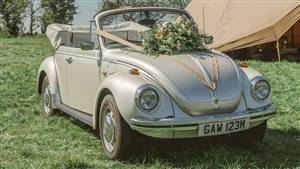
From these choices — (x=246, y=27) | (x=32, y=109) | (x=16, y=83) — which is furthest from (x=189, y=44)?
(x=246, y=27)

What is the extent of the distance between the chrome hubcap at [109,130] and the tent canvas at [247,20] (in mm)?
8976

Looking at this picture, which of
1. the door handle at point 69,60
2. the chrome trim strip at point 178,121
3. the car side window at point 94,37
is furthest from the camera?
the door handle at point 69,60

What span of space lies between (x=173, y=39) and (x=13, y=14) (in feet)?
83.5

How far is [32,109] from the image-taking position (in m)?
8.02

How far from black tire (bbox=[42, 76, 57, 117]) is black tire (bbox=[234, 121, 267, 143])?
289 cm

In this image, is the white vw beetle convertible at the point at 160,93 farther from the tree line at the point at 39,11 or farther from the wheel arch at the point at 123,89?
the tree line at the point at 39,11

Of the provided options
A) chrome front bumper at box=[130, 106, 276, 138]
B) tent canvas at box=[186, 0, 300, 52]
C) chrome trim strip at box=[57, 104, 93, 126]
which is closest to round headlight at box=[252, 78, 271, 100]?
chrome front bumper at box=[130, 106, 276, 138]

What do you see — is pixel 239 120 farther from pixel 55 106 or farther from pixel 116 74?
pixel 55 106

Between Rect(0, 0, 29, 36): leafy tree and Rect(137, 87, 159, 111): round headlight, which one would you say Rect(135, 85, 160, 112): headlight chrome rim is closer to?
Rect(137, 87, 159, 111): round headlight

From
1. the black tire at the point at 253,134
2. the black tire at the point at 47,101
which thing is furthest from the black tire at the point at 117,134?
the black tire at the point at 47,101

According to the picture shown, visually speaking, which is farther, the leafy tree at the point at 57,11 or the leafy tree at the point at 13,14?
the leafy tree at the point at 13,14

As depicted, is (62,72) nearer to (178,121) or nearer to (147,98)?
(147,98)

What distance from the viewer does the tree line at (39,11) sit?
28719 mm

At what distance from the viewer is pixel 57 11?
2911 cm
